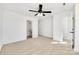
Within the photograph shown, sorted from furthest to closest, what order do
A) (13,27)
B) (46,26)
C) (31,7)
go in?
(46,26)
(13,27)
(31,7)

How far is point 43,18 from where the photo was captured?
2.07 m

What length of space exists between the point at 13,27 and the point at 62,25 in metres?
1.08

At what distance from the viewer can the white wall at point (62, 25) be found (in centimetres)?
196

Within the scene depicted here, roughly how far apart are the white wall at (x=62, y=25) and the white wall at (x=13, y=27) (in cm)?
71

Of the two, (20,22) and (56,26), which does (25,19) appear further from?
(56,26)

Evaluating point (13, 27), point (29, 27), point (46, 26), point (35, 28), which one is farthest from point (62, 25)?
point (13, 27)

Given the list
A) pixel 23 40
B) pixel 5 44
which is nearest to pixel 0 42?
pixel 5 44

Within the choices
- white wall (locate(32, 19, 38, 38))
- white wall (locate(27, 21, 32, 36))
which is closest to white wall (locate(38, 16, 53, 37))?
white wall (locate(32, 19, 38, 38))

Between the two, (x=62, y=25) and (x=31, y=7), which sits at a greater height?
(x=31, y=7)

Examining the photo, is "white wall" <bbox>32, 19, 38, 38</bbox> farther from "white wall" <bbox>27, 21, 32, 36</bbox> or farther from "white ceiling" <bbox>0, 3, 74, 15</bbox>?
"white ceiling" <bbox>0, 3, 74, 15</bbox>

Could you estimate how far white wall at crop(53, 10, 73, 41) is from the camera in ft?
6.43

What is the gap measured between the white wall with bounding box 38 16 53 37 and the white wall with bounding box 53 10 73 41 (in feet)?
0.30

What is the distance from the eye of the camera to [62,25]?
6.81ft

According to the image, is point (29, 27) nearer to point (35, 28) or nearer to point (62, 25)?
point (35, 28)
